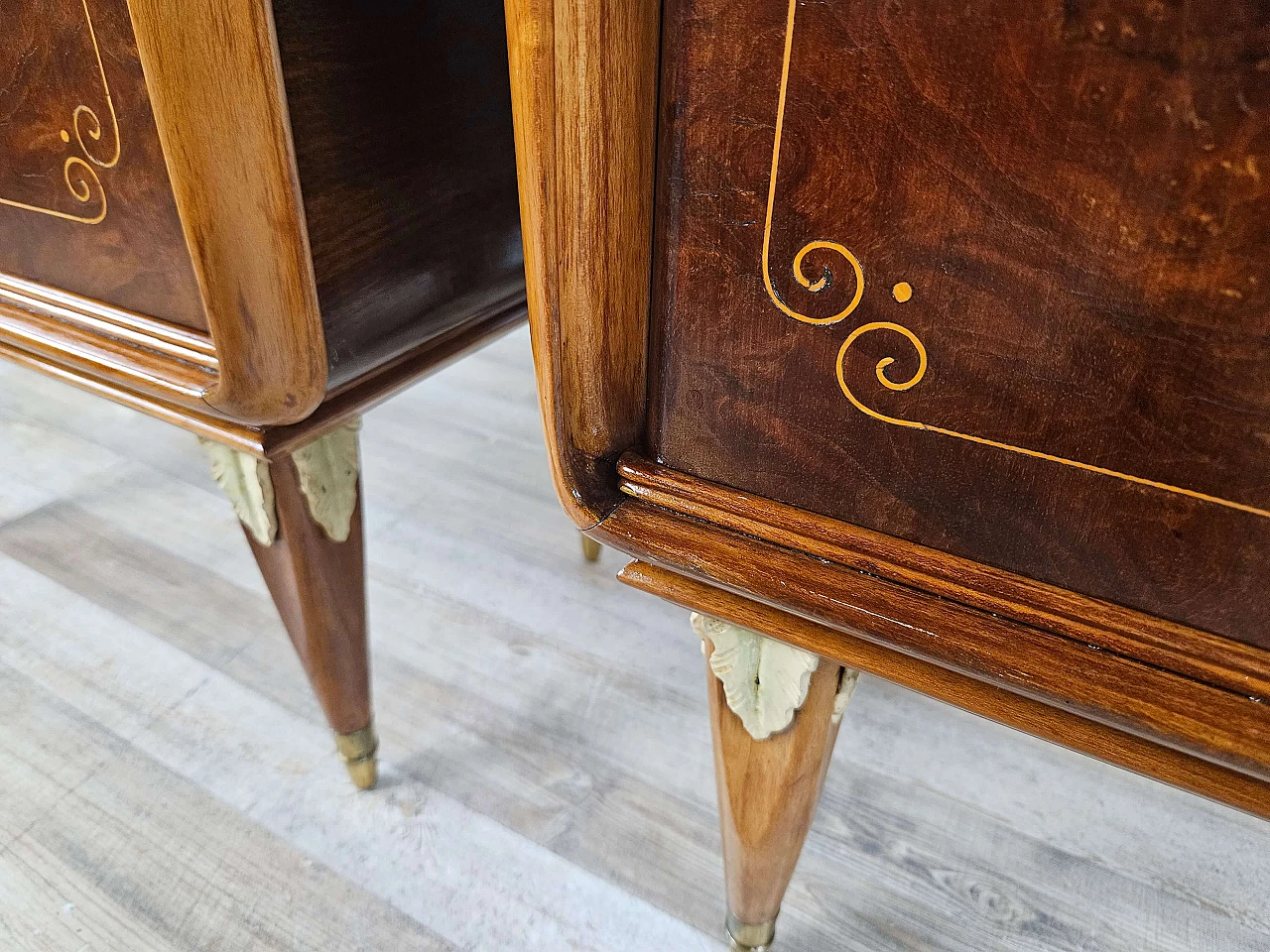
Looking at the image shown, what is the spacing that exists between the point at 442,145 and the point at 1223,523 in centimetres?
42

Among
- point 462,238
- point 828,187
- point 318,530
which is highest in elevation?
point 828,187

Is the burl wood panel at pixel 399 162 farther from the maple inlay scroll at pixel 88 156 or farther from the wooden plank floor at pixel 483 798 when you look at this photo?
the wooden plank floor at pixel 483 798

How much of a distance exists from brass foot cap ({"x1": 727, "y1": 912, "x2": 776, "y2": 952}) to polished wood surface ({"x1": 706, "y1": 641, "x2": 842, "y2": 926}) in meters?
0.05

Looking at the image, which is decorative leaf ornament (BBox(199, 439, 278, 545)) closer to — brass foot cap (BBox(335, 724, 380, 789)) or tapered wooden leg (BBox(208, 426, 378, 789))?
tapered wooden leg (BBox(208, 426, 378, 789))

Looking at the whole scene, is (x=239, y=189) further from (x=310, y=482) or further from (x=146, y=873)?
(x=146, y=873)

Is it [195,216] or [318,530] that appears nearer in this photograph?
[195,216]

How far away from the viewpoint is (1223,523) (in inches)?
10.4

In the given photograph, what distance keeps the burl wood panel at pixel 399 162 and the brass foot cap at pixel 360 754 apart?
318 mm

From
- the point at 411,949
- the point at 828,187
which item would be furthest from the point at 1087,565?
the point at 411,949

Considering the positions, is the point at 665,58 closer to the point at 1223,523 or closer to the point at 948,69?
the point at 948,69

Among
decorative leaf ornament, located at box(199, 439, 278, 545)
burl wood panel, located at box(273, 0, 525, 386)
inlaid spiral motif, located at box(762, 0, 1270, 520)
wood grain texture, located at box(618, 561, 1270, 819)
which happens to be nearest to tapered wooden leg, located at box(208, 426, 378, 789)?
decorative leaf ornament, located at box(199, 439, 278, 545)

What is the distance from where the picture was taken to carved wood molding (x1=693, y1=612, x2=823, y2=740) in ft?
1.33

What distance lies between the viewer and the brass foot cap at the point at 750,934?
21.1 inches

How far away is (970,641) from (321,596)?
0.44 meters
